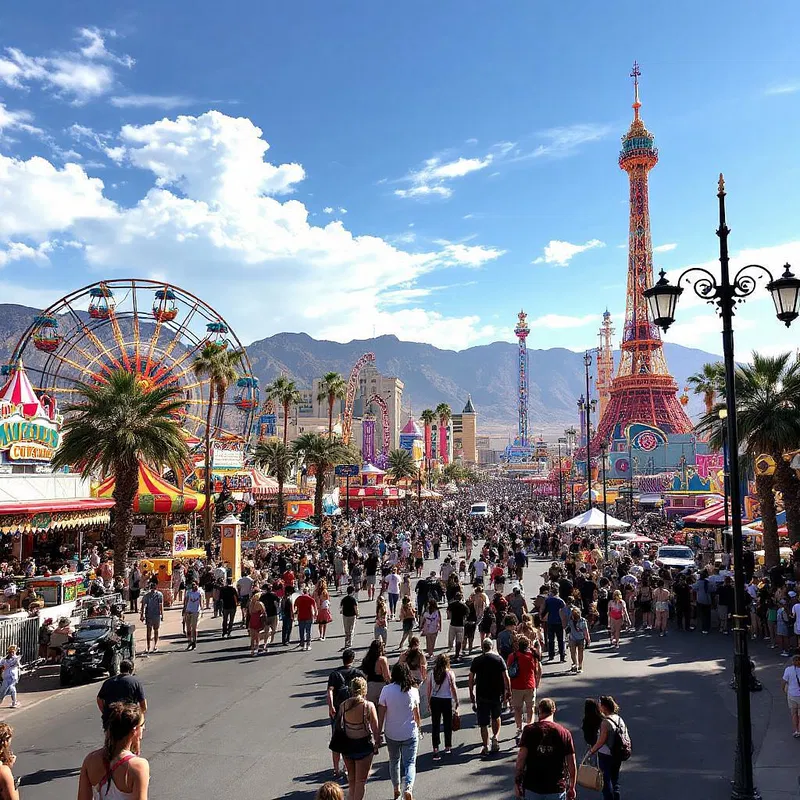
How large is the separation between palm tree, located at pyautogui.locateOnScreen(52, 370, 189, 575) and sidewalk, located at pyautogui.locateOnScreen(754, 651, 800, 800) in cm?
1636

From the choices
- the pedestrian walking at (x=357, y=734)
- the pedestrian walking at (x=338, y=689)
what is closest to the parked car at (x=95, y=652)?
the pedestrian walking at (x=338, y=689)

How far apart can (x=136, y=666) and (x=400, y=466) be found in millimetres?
57307

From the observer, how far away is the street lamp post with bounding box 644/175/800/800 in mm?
6949

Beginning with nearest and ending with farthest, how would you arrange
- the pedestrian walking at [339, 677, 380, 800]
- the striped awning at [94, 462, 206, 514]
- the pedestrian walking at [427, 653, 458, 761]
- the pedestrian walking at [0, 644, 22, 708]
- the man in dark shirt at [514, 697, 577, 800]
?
the man in dark shirt at [514, 697, 577, 800] < the pedestrian walking at [339, 677, 380, 800] < the pedestrian walking at [427, 653, 458, 761] < the pedestrian walking at [0, 644, 22, 708] < the striped awning at [94, 462, 206, 514]

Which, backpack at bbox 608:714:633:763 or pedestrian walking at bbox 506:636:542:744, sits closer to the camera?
backpack at bbox 608:714:633:763

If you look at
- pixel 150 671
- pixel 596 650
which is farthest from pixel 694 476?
pixel 150 671

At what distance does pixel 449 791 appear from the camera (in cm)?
736

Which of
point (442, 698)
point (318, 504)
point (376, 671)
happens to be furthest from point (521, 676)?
point (318, 504)

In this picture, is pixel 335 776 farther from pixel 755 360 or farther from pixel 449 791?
pixel 755 360

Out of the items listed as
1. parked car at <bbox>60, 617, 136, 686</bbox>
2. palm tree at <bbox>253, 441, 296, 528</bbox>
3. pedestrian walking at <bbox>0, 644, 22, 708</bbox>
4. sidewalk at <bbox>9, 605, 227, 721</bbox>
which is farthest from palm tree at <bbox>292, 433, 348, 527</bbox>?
pedestrian walking at <bbox>0, 644, 22, 708</bbox>

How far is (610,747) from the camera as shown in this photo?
6719 mm

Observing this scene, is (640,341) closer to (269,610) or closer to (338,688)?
(269,610)

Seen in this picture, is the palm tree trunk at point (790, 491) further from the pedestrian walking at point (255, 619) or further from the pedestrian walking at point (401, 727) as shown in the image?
the pedestrian walking at point (401, 727)

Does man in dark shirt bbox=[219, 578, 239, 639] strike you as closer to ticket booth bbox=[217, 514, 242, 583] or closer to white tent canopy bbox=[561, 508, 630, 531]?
ticket booth bbox=[217, 514, 242, 583]
